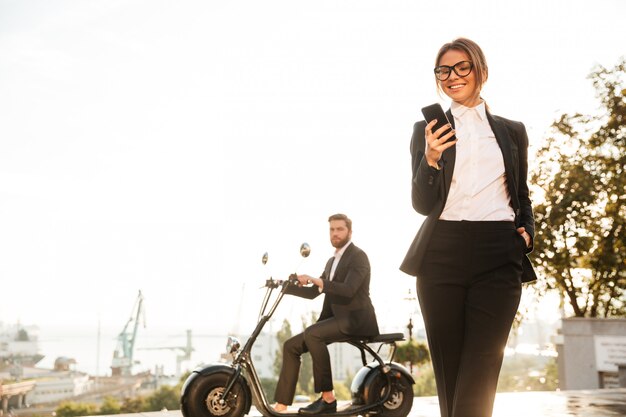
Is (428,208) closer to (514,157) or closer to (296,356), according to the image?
(514,157)

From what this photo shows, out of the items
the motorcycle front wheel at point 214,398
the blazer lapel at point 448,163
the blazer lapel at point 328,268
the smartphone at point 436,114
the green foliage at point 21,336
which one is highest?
the smartphone at point 436,114

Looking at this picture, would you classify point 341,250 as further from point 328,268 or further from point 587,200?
point 587,200

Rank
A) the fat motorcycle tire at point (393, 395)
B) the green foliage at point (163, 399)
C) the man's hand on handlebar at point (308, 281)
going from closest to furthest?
1. the man's hand on handlebar at point (308, 281)
2. the fat motorcycle tire at point (393, 395)
3. the green foliage at point (163, 399)

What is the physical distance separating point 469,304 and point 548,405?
646 cm

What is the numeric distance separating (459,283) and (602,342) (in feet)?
46.6

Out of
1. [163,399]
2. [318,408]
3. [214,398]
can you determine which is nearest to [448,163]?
[214,398]

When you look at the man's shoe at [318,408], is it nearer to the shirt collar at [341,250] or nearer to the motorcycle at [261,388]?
the motorcycle at [261,388]

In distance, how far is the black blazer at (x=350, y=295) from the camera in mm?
5898

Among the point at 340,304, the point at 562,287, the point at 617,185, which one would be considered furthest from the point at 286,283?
the point at 562,287

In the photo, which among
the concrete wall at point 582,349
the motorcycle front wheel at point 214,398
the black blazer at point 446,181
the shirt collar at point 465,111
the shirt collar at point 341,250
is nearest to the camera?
the black blazer at point 446,181

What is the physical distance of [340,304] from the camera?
19.6 ft

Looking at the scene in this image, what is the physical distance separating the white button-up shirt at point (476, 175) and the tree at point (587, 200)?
14909mm

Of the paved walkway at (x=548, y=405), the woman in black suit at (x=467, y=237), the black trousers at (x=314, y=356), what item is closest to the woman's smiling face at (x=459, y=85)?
the woman in black suit at (x=467, y=237)

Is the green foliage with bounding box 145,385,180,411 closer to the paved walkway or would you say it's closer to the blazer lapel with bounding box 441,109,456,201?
the paved walkway
